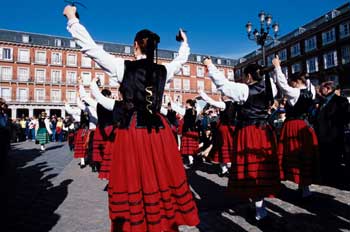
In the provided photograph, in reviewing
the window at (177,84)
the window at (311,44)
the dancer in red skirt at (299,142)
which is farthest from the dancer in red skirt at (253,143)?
the window at (177,84)

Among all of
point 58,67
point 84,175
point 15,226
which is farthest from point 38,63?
point 15,226

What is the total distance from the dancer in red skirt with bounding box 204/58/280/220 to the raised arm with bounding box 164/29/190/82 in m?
0.42

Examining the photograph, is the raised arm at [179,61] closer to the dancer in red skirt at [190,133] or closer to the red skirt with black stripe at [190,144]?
the dancer in red skirt at [190,133]

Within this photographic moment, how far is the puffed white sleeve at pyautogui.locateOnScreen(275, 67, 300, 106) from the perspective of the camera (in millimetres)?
3412

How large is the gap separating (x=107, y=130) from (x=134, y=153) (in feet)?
12.8

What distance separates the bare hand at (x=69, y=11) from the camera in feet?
6.98

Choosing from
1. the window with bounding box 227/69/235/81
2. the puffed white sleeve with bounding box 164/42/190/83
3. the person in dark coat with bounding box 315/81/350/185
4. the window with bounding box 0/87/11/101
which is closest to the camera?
the puffed white sleeve with bounding box 164/42/190/83

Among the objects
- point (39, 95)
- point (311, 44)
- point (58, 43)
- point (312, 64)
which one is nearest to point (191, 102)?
point (312, 64)

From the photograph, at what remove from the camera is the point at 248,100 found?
10.7 ft

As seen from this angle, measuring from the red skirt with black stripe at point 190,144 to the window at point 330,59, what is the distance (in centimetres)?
3328

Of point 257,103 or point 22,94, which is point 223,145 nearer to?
point 257,103

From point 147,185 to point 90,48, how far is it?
1.26 meters

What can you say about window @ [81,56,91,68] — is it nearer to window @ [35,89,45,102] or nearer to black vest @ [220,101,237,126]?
window @ [35,89,45,102]

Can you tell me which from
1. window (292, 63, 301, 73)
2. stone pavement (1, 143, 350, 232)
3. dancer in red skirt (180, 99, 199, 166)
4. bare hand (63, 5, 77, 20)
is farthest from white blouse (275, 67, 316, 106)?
Answer: window (292, 63, 301, 73)
